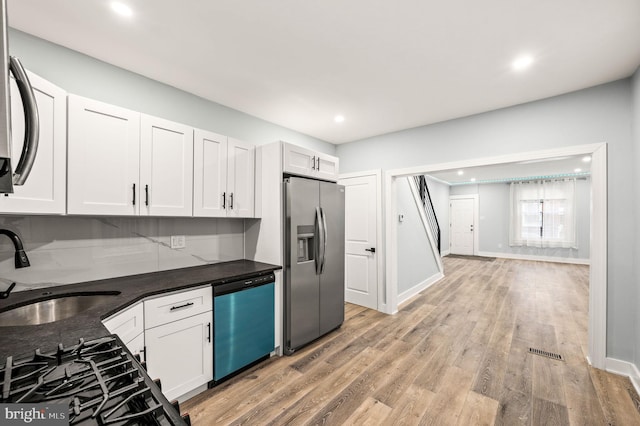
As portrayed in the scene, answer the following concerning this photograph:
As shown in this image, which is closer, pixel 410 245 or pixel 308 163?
pixel 308 163

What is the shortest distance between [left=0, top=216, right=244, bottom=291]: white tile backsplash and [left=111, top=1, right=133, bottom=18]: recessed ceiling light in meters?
1.48

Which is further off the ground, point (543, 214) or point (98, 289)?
point (543, 214)

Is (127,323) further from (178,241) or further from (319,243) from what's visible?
(319,243)

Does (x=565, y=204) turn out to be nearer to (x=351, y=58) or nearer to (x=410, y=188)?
(x=410, y=188)

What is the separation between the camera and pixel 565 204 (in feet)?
25.7

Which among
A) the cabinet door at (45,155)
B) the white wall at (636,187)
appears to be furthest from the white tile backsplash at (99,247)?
the white wall at (636,187)

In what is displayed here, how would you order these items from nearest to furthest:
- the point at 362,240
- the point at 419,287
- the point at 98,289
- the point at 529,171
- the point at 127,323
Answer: the point at 127,323, the point at 98,289, the point at 362,240, the point at 419,287, the point at 529,171

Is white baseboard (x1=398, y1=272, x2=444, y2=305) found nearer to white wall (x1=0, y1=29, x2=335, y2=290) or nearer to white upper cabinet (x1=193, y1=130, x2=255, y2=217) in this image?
white wall (x1=0, y1=29, x2=335, y2=290)

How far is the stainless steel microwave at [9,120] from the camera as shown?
490 millimetres

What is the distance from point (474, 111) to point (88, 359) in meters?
3.83

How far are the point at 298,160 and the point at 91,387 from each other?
2494mm

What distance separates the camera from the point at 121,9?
1.69m

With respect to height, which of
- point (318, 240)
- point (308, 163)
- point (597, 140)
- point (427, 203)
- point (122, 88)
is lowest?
point (318, 240)

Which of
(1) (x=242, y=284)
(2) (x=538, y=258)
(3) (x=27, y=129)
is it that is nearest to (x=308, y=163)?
(1) (x=242, y=284)
